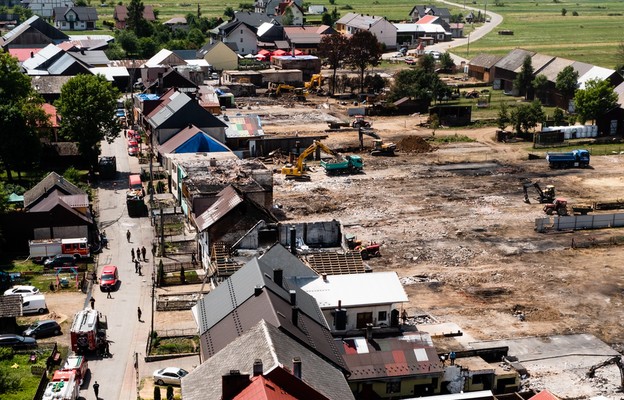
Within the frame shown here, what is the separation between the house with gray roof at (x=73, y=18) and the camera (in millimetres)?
150250

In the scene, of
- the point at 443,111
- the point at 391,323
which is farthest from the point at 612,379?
the point at 443,111

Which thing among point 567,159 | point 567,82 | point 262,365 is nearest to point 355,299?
point 262,365

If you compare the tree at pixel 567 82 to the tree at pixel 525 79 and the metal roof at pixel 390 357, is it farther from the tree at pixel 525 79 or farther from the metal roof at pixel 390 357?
the metal roof at pixel 390 357

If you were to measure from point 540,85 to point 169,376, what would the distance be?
6926 centimetres

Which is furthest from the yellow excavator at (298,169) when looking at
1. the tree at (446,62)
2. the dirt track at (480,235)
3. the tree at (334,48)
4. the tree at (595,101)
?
the tree at (446,62)

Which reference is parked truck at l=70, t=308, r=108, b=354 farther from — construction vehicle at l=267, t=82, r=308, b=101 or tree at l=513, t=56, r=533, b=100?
tree at l=513, t=56, r=533, b=100

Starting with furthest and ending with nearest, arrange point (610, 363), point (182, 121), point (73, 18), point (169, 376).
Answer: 1. point (73, 18)
2. point (182, 121)
3. point (610, 363)
4. point (169, 376)

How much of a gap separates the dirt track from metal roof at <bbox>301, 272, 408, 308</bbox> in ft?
18.4

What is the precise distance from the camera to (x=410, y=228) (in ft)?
173

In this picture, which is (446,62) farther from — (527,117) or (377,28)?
(527,117)

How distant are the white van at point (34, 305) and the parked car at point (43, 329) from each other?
6.79 feet

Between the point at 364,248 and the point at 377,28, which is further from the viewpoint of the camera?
the point at 377,28

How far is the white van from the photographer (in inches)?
1519

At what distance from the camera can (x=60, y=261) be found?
45000 mm
